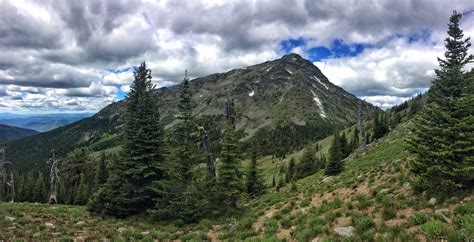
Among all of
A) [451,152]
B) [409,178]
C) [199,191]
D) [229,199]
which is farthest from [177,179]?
[451,152]

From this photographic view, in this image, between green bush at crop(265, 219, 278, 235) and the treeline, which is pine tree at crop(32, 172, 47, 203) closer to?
the treeline

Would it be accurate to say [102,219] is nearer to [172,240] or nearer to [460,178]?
[172,240]

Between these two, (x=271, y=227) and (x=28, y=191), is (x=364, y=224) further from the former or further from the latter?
(x=28, y=191)

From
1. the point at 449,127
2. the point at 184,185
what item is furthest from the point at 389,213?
the point at 184,185

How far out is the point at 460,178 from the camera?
1382 cm

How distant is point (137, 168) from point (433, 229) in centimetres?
2242

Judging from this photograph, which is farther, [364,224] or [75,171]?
[75,171]

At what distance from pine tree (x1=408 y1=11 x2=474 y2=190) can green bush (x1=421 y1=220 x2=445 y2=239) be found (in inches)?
161

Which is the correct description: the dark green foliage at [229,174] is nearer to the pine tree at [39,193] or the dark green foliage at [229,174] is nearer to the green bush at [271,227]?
the green bush at [271,227]

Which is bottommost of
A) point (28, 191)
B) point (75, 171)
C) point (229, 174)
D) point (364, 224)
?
point (28, 191)

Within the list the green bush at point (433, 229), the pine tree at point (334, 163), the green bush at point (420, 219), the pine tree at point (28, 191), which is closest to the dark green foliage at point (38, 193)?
the pine tree at point (28, 191)

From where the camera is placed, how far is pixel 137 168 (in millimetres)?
26344

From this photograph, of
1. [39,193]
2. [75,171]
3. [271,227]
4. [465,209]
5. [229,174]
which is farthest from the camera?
[39,193]

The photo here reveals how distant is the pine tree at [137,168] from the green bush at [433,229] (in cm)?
1935
